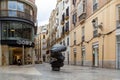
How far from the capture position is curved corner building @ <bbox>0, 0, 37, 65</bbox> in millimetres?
35312

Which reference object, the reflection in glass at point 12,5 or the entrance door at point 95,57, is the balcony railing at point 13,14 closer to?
the reflection in glass at point 12,5

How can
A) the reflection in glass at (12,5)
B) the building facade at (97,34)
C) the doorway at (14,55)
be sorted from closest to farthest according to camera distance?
the building facade at (97,34) → the reflection in glass at (12,5) → the doorway at (14,55)

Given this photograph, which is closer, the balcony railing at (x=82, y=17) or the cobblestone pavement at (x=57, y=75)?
the cobblestone pavement at (x=57, y=75)

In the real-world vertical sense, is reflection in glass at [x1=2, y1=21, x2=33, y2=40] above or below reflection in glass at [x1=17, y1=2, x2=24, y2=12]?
below

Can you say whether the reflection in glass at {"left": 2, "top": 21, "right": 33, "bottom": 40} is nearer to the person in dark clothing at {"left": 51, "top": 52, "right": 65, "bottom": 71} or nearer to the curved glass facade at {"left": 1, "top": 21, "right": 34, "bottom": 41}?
the curved glass facade at {"left": 1, "top": 21, "right": 34, "bottom": 41}

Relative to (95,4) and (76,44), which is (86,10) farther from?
(76,44)

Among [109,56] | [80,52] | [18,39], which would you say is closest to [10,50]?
[18,39]

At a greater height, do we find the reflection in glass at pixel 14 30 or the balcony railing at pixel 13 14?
the balcony railing at pixel 13 14

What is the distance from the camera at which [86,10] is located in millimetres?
35875

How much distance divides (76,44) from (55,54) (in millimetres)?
24678

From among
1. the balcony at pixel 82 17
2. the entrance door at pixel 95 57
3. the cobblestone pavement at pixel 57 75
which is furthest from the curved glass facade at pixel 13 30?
the cobblestone pavement at pixel 57 75

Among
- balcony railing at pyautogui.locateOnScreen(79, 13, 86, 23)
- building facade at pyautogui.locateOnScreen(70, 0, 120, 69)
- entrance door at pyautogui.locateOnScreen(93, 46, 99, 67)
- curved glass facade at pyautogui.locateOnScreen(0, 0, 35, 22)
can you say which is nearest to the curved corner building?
curved glass facade at pyautogui.locateOnScreen(0, 0, 35, 22)

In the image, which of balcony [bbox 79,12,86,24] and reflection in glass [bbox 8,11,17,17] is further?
balcony [bbox 79,12,86,24]

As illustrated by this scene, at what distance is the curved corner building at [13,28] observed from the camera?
35312mm
